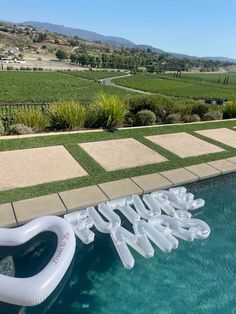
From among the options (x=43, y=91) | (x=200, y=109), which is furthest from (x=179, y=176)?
(x=43, y=91)

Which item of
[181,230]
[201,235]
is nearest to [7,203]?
[181,230]

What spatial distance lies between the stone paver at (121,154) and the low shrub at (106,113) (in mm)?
1055

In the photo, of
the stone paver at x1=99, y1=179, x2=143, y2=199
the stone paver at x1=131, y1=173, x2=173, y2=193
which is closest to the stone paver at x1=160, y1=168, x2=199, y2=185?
the stone paver at x1=131, y1=173, x2=173, y2=193

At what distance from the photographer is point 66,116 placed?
7434mm

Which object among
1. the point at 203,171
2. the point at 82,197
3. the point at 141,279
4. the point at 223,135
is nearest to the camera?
the point at 141,279

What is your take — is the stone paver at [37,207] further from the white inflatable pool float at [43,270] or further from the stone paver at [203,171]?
the stone paver at [203,171]

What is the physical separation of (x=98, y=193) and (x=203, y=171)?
7.17 feet

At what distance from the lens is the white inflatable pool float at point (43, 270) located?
2545 mm

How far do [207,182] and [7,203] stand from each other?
340 cm

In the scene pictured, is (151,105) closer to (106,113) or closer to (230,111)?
(106,113)

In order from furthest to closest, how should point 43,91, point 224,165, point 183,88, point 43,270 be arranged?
point 183,88
point 43,91
point 224,165
point 43,270

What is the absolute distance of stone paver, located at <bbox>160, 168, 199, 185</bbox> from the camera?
5081 mm

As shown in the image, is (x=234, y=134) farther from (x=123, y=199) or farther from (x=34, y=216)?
(x=34, y=216)

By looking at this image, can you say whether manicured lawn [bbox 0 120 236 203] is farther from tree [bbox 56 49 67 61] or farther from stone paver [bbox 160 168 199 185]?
tree [bbox 56 49 67 61]
